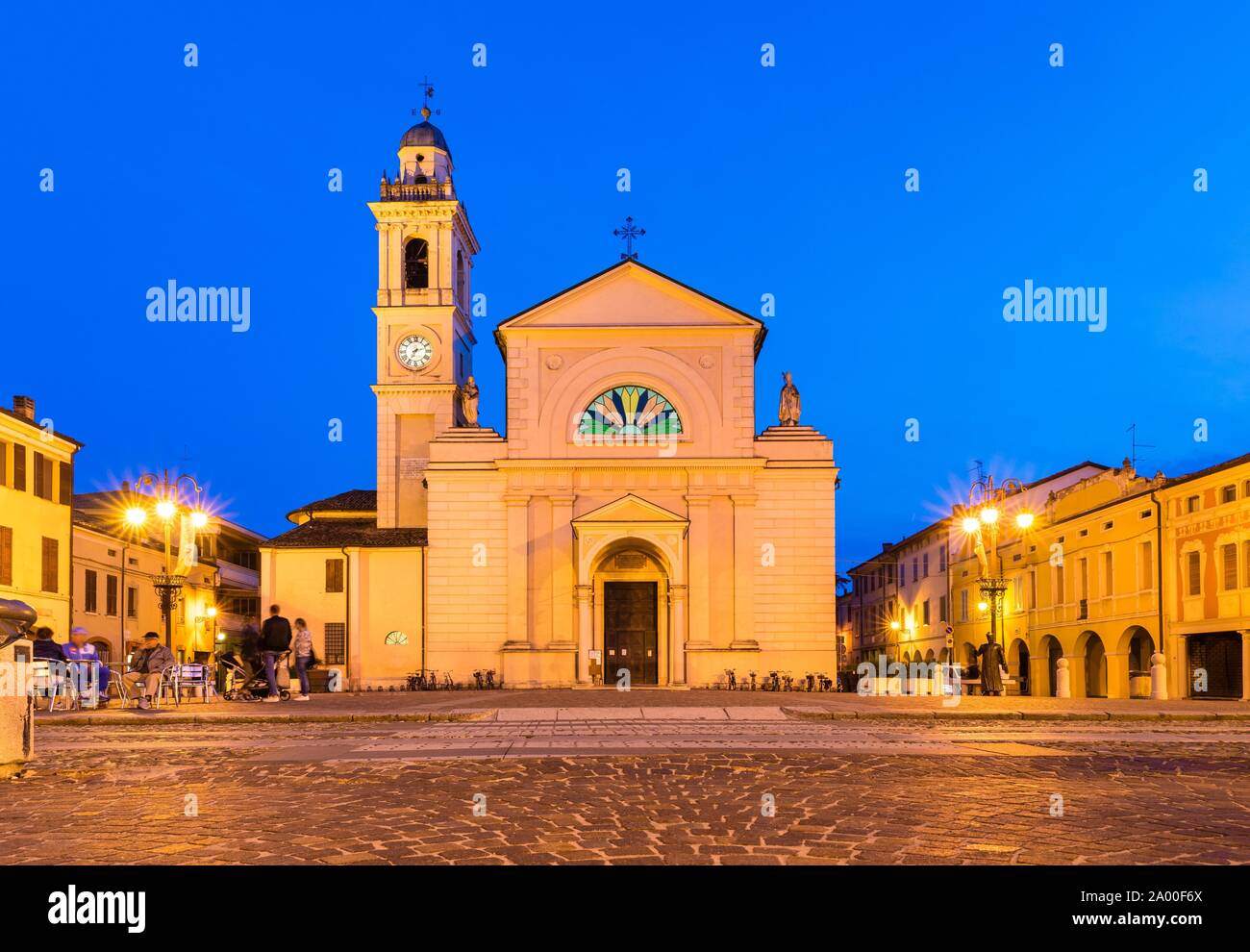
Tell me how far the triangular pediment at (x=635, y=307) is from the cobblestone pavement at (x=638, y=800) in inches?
1040

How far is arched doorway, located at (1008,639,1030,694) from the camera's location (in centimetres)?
4753

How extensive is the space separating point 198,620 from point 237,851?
49.9m

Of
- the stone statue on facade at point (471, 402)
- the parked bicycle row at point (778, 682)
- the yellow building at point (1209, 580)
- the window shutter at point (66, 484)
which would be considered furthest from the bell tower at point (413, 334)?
the yellow building at point (1209, 580)

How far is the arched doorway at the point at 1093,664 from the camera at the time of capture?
40.8 meters

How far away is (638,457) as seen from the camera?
130 ft

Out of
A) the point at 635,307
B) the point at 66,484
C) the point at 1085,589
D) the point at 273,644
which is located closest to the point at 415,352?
the point at 635,307

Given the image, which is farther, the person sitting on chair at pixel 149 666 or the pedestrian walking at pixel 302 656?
the pedestrian walking at pixel 302 656

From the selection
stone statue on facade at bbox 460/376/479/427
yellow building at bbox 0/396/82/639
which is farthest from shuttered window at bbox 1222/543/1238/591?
yellow building at bbox 0/396/82/639

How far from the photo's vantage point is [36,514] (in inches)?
1475

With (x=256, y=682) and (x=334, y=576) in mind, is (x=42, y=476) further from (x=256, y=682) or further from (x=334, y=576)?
(x=256, y=682)

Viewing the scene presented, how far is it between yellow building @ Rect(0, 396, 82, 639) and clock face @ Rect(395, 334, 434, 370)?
1185 centimetres

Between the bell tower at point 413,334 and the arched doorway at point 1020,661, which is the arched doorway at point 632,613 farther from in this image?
the arched doorway at point 1020,661

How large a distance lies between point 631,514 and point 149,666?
1824 cm

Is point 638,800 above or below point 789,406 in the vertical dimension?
below
